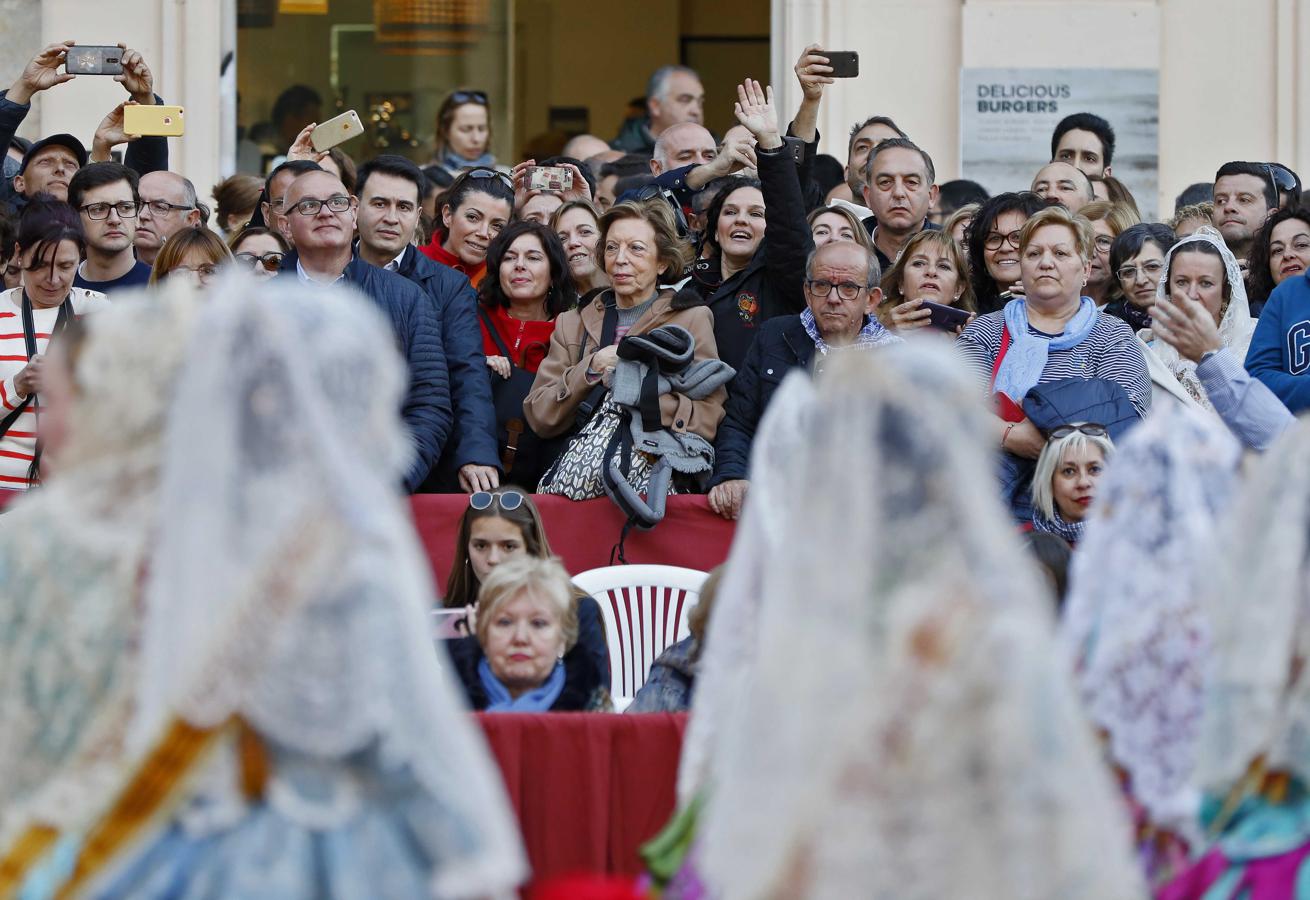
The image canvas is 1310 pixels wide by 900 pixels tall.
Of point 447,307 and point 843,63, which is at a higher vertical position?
point 843,63

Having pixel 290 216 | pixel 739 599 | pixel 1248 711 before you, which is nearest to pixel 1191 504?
pixel 1248 711

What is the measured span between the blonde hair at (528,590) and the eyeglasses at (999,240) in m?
3.00

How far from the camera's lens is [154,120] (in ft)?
30.5

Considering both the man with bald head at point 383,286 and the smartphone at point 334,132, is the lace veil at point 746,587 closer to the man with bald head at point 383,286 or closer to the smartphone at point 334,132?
the man with bald head at point 383,286

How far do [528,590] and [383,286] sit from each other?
219 cm

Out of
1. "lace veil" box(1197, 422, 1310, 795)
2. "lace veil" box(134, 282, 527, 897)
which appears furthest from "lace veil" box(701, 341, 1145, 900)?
"lace veil" box(1197, 422, 1310, 795)

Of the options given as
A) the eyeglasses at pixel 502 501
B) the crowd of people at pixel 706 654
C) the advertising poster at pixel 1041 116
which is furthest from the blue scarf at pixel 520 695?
the advertising poster at pixel 1041 116

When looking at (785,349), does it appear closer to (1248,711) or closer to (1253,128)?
(1248,711)

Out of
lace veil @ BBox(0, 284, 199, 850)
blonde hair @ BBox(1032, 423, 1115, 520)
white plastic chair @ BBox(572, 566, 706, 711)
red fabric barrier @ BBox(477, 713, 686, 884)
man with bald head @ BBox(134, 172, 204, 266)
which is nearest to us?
lace veil @ BBox(0, 284, 199, 850)

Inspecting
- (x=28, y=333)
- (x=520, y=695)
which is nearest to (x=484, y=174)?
A: (x=28, y=333)

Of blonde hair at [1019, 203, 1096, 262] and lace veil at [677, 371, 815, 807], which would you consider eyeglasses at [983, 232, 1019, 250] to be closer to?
blonde hair at [1019, 203, 1096, 262]

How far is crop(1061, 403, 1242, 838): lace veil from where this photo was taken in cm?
412

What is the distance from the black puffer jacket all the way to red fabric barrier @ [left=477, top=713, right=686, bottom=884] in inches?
115

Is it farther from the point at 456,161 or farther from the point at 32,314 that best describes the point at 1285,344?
the point at 456,161
